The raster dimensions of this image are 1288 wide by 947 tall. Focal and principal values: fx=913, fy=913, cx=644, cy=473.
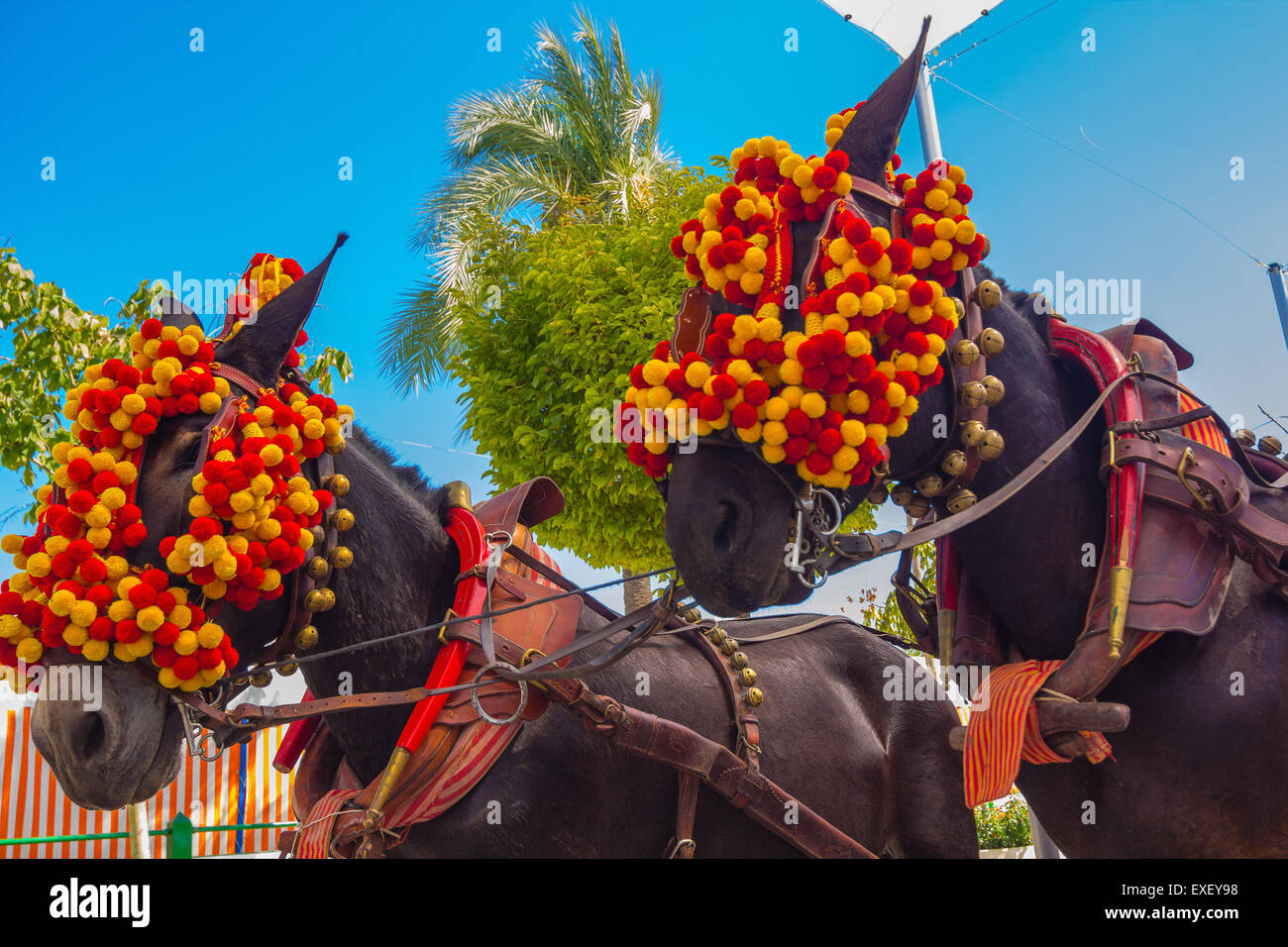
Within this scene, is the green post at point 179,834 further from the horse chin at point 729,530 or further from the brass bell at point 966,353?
the brass bell at point 966,353

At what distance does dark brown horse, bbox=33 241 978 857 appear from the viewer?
2443mm

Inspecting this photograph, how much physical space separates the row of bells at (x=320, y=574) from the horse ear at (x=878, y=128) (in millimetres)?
1692

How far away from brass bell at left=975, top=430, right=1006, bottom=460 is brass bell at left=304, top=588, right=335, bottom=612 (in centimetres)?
180

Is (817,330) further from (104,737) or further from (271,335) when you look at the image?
(104,737)

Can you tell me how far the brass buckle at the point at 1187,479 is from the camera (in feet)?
6.65

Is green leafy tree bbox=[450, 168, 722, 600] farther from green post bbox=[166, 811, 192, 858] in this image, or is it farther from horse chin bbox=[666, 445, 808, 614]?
horse chin bbox=[666, 445, 808, 614]

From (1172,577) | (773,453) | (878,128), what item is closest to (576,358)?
(878,128)

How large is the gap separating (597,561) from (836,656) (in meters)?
5.47

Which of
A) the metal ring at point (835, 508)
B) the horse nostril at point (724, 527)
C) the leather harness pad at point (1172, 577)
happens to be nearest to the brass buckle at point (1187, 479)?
the leather harness pad at point (1172, 577)

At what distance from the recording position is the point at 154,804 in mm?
9648

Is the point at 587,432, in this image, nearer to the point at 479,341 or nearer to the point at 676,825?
the point at 479,341

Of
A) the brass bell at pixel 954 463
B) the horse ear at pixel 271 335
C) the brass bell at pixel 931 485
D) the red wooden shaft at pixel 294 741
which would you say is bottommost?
the red wooden shaft at pixel 294 741

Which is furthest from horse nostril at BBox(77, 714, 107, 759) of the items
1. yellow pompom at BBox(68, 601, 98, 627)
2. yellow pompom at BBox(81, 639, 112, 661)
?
yellow pompom at BBox(68, 601, 98, 627)

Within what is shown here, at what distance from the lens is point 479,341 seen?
9062 mm
